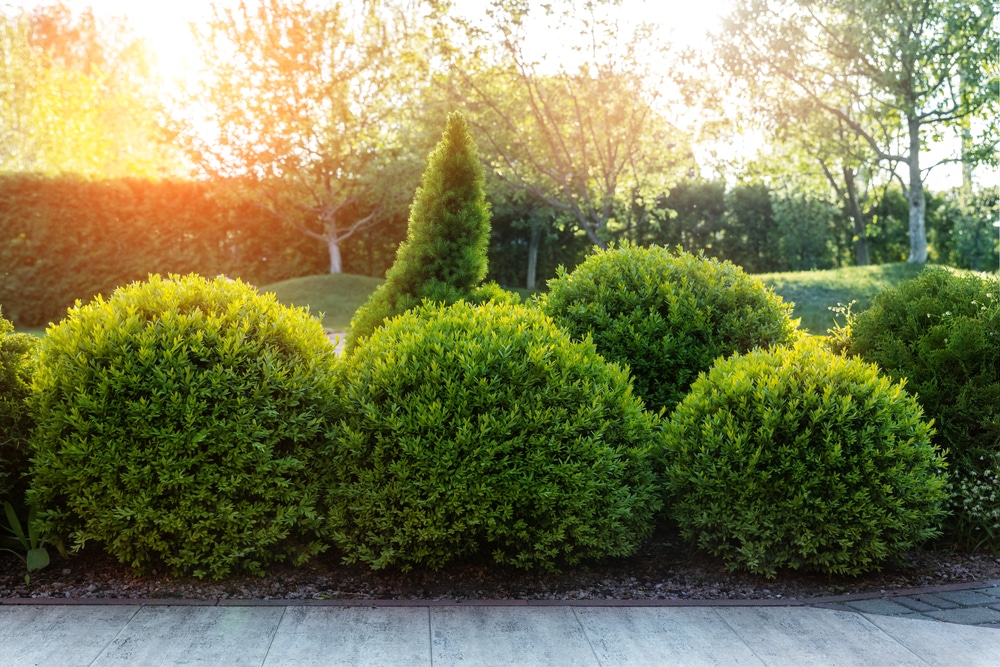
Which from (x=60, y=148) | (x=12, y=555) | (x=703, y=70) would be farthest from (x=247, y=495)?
(x=60, y=148)

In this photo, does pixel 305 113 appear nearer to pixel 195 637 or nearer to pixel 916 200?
pixel 916 200

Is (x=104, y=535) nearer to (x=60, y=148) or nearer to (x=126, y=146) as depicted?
(x=60, y=148)

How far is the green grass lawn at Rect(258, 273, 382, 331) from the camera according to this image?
1892cm

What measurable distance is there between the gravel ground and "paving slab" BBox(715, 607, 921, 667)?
0.96ft

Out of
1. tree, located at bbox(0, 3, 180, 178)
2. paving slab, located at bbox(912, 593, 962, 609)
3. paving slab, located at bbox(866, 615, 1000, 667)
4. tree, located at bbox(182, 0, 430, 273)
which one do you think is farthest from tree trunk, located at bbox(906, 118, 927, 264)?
tree, located at bbox(0, 3, 180, 178)

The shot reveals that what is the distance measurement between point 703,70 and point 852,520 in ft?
48.0

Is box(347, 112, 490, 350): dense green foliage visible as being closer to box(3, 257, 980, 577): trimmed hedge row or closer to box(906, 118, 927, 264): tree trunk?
box(3, 257, 980, 577): trimmed hedge row

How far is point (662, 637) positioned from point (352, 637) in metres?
1.43

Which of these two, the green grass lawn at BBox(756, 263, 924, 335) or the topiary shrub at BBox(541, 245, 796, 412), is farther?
the green grass lawn at BBox(756, 263, 924, 335)

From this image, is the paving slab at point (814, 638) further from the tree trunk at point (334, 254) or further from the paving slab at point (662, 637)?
the tree trunk at point (334, 254)

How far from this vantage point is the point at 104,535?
14.3ft

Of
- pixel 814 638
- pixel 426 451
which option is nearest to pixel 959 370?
pixel 814 638

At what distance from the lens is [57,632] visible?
3.80 m

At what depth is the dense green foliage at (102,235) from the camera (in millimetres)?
19078
